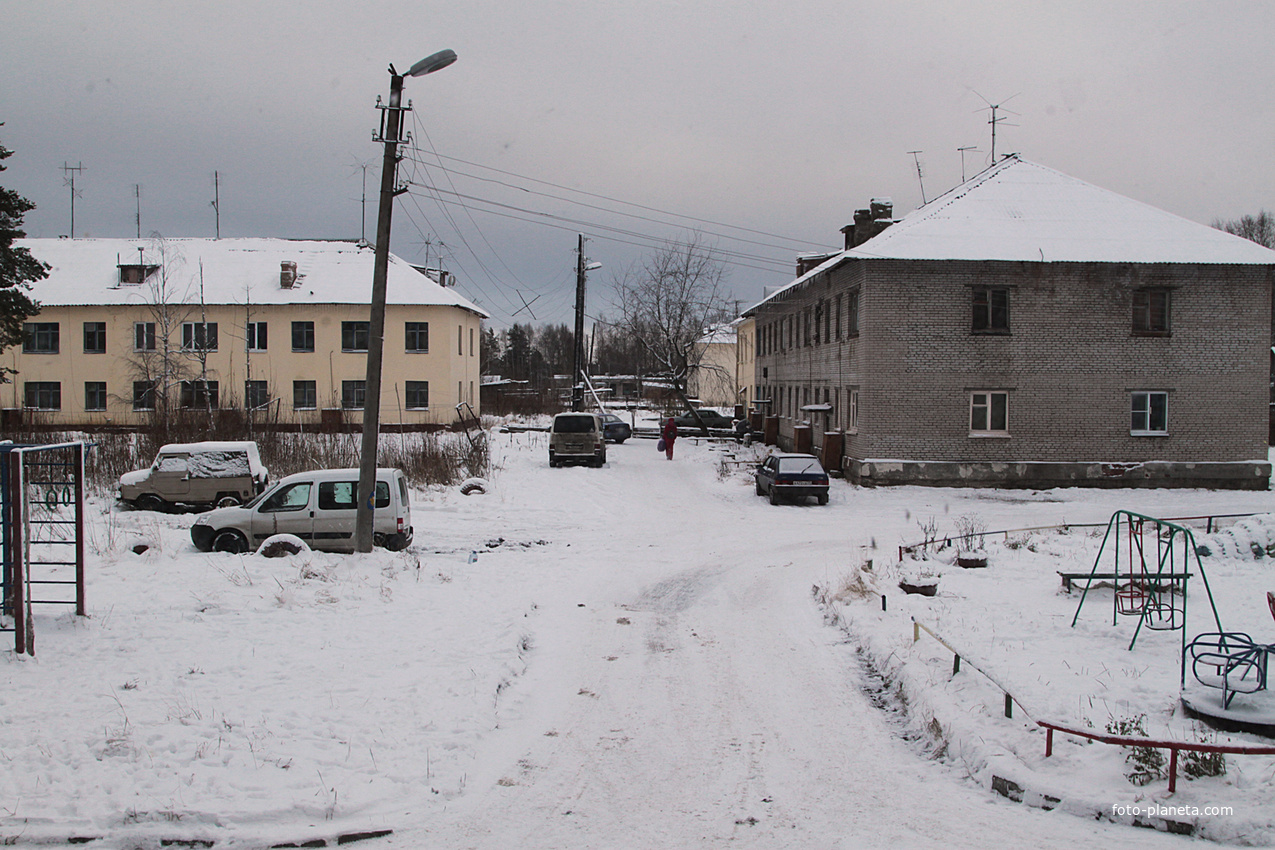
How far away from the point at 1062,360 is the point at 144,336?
43642mm

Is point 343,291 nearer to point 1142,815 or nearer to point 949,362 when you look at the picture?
point 949,362

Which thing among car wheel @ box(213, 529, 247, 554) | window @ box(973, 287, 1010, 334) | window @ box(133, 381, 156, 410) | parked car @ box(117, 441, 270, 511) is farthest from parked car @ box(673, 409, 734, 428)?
car wheel @ box(213, 529, 247, 554)

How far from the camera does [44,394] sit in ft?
150

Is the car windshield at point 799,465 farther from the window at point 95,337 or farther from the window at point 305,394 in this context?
the window at point 95,337

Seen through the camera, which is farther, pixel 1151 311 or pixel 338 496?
pixel 1151 311

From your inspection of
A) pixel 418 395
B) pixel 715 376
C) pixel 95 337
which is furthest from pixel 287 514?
pixel 715 376

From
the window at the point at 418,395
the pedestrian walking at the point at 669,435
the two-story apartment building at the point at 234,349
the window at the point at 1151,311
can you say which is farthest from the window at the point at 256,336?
the window at the point at 1151,311

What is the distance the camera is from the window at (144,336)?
45.0 metres

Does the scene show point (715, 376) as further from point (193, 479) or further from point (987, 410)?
point (193, 479)

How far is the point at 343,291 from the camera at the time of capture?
45500 millimetres

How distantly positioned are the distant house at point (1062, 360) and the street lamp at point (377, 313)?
16.9 meters

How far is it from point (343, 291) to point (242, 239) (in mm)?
9452

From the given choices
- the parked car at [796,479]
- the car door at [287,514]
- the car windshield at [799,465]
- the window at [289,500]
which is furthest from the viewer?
the car windshield at [799,465]

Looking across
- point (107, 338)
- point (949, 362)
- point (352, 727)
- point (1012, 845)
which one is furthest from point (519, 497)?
point (107, 338)
